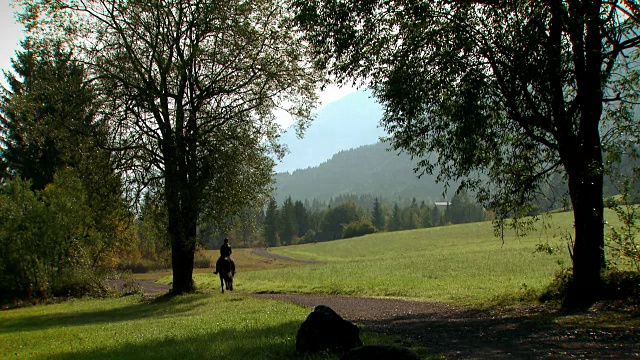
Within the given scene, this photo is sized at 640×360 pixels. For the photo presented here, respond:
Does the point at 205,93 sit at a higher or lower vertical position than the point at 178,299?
higher

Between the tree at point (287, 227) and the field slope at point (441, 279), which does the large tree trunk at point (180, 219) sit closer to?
the field slope at point (441, 279)

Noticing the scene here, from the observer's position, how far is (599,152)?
46.4ft

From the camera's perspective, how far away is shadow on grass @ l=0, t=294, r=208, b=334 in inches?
788

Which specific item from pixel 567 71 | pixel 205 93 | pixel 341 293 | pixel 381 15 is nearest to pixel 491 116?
pixel 567 71

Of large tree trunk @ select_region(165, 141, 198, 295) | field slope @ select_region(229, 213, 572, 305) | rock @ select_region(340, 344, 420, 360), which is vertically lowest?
field slope @ select_region(229, 213, 572, 305)

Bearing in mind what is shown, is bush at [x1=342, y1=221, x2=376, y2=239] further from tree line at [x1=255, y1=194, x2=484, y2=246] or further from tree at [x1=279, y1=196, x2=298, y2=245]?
tree at [x1=279, y1=196, x2=298, y2=245]

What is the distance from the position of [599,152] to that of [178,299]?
19673 millimetres

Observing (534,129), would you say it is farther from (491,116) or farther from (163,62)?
(163,62)

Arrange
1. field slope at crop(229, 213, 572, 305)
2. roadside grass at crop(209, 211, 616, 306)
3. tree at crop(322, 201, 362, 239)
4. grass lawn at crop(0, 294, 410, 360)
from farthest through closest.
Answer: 1. tree at crop(322, 201, 362, 239)
2. field slope at crop(229, 213, 572, 305)
3. roadside grass at crop(209, 211, 616, 306)
4. grass lawn at crop(0, 294, 410, 360)

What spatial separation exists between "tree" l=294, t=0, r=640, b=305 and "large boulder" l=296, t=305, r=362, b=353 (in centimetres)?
734

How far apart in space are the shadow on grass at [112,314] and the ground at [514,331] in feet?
30.9

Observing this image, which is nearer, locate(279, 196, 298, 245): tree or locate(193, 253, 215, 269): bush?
locate(193, 253, 215, 269): bush

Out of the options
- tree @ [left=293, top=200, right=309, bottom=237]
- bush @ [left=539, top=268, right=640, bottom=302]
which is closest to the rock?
bush @ [left=539, top=268, right=640, bottom=302]

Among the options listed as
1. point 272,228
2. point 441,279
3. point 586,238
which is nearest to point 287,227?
point 272,228
